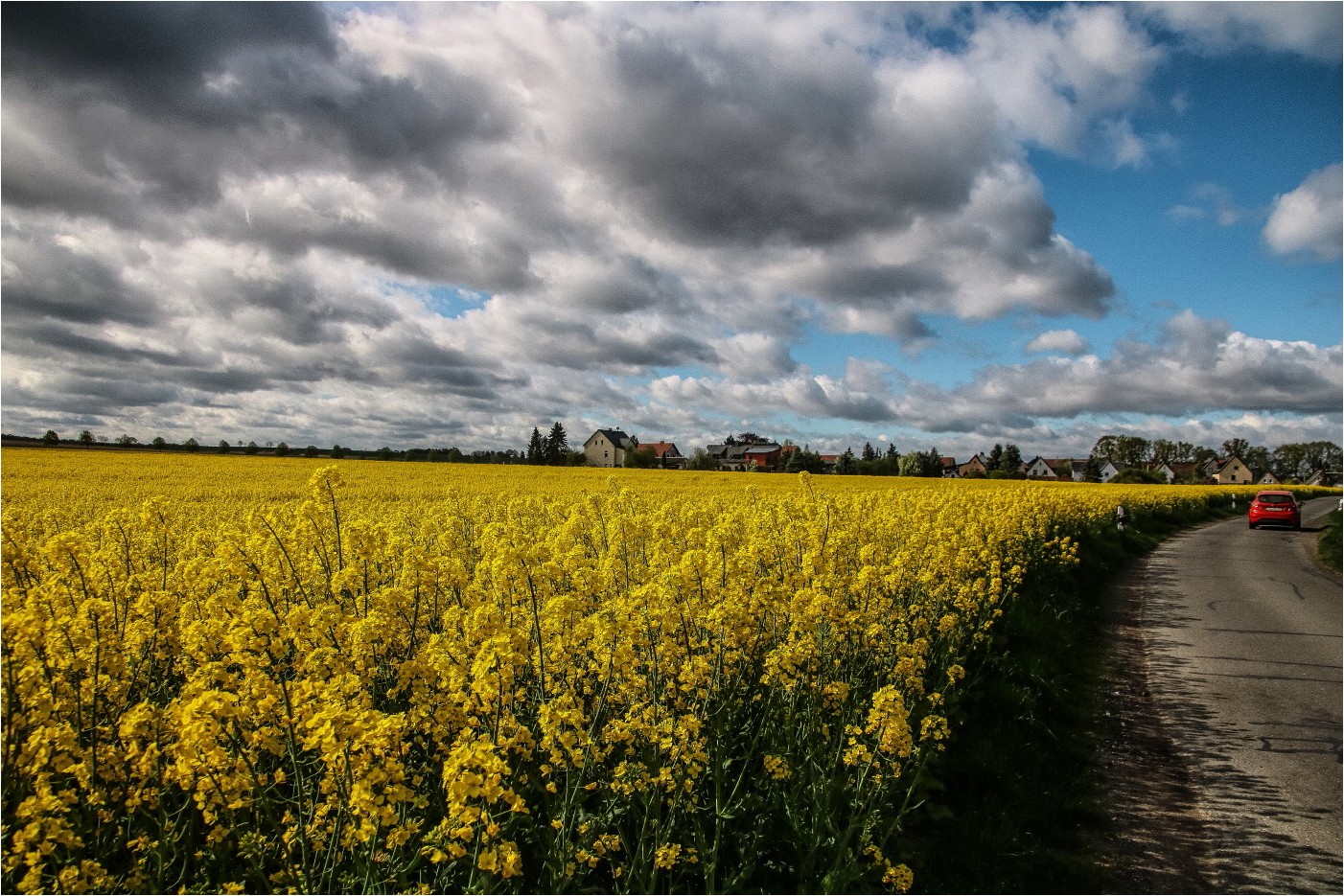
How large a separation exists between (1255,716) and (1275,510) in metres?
28.5

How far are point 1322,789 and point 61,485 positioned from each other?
93.5ft

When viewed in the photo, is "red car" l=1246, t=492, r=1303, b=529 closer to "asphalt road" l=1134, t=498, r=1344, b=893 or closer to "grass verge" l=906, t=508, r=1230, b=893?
"asphalt road" l=1134, t=498, r=1344, b=893

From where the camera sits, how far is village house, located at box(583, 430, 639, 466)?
96.6 meters

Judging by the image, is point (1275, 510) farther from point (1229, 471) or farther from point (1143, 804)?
point (1229, 471)

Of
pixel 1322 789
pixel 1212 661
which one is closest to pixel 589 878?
pixel 1322 789

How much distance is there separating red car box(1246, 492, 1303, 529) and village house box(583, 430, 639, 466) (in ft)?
236

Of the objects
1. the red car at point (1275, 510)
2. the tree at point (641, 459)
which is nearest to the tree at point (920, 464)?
the tree at point (641, 459)

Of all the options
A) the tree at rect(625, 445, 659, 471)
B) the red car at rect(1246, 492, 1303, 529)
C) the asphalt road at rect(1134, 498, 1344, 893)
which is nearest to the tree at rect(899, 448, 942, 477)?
the tree at rect(625, 445, 659, 471)

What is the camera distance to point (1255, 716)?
739 centimetres

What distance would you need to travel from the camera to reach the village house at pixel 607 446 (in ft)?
317

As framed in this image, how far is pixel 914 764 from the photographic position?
214 inches

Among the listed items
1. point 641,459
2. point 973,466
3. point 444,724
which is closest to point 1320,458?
point 973,466

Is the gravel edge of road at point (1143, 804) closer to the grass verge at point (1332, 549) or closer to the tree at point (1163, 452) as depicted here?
the grass verge at point (1332, 549)

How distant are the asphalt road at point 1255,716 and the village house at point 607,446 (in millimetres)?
83209
